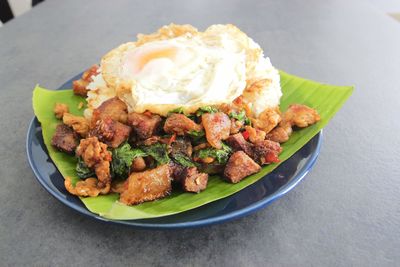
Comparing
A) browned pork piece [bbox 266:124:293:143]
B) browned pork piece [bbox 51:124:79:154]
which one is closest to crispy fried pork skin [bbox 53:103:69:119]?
browned pork piece [bbox 51:124:79:154]

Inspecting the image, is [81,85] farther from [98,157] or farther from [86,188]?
[86,188]

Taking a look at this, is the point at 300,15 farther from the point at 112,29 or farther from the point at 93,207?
the point at 93,207

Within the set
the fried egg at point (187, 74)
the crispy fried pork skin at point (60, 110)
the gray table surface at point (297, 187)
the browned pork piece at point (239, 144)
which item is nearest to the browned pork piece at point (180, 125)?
the fried egg at point (187, 74)

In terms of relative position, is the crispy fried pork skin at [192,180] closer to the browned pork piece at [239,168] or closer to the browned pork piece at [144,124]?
the browned pork piece at [239,168]

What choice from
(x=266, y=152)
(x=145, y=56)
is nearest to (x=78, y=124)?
(x=145, y=56)

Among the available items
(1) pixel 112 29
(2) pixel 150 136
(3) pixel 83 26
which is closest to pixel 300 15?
(1) pixel 112 29

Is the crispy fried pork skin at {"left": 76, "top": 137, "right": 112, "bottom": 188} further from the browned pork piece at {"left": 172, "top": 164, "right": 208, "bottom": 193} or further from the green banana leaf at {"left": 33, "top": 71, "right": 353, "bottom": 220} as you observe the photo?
the browned pork piece at {"left": 172, "top": 164, "right": 208, "bottom": 193}
